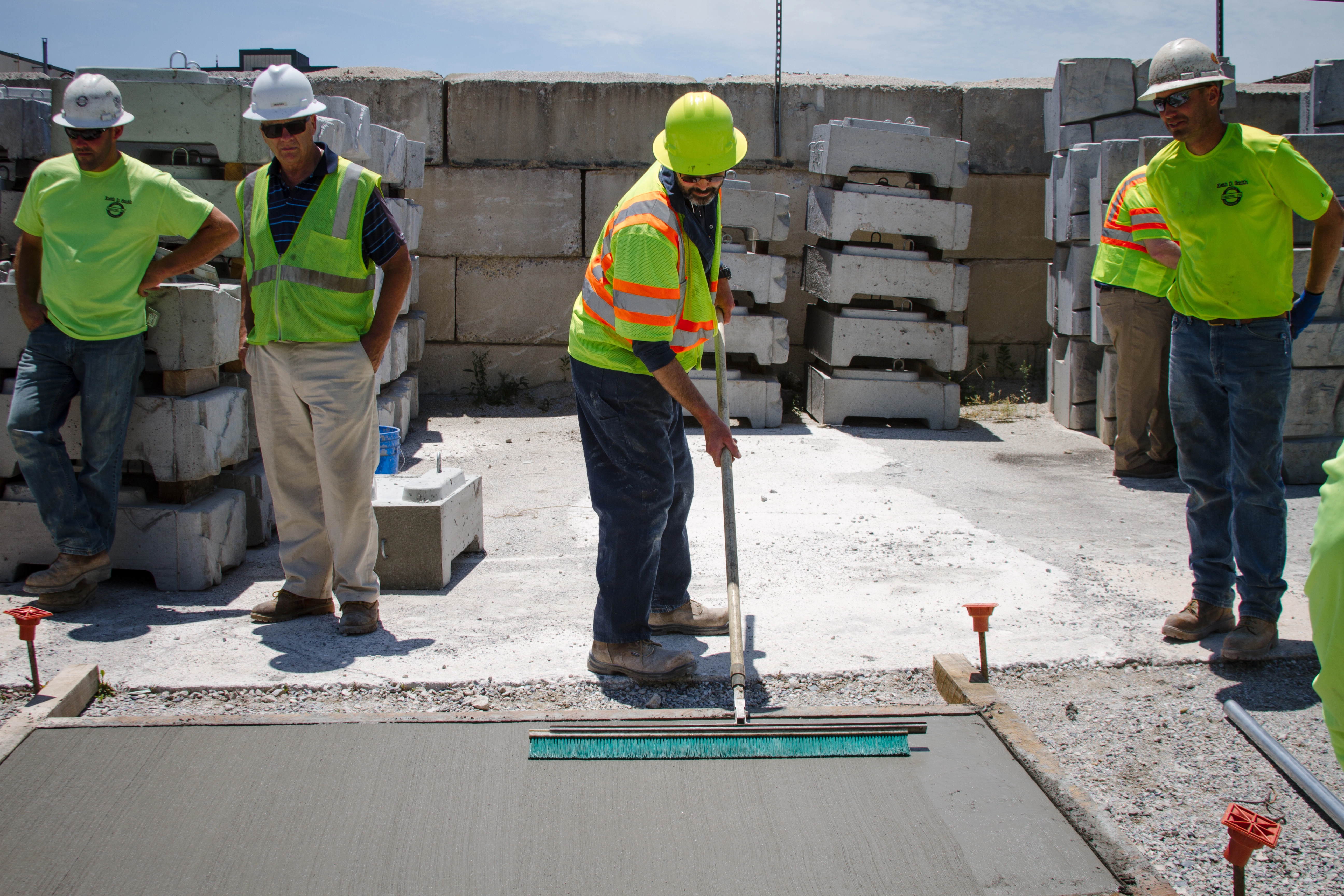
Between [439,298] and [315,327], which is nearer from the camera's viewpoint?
[315,327]

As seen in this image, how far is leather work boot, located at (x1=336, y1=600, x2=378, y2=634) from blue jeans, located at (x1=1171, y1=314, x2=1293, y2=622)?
3.04 meters

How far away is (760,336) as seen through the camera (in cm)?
785

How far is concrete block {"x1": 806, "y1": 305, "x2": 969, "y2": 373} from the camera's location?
7.95 metres

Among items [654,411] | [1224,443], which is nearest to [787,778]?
[654,411]

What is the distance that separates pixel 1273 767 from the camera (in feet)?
9.92

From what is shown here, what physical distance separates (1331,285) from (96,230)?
20.3 ft

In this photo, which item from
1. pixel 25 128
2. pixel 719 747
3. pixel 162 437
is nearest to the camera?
pixel 719 747

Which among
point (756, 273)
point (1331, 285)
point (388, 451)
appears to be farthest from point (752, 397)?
point (1331, 285)

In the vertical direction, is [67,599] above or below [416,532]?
below

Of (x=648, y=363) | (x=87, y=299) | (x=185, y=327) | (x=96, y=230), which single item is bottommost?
(x=648, y=363)

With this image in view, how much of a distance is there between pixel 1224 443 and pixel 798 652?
67.8 inches

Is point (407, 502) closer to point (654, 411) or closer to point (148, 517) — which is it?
point (148, 517)

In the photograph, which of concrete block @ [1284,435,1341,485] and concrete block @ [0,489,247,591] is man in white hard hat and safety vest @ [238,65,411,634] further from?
concrete block @ [1284,435,1341,485]

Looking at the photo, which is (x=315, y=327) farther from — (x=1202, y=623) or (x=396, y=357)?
(x=1202, y=623)
